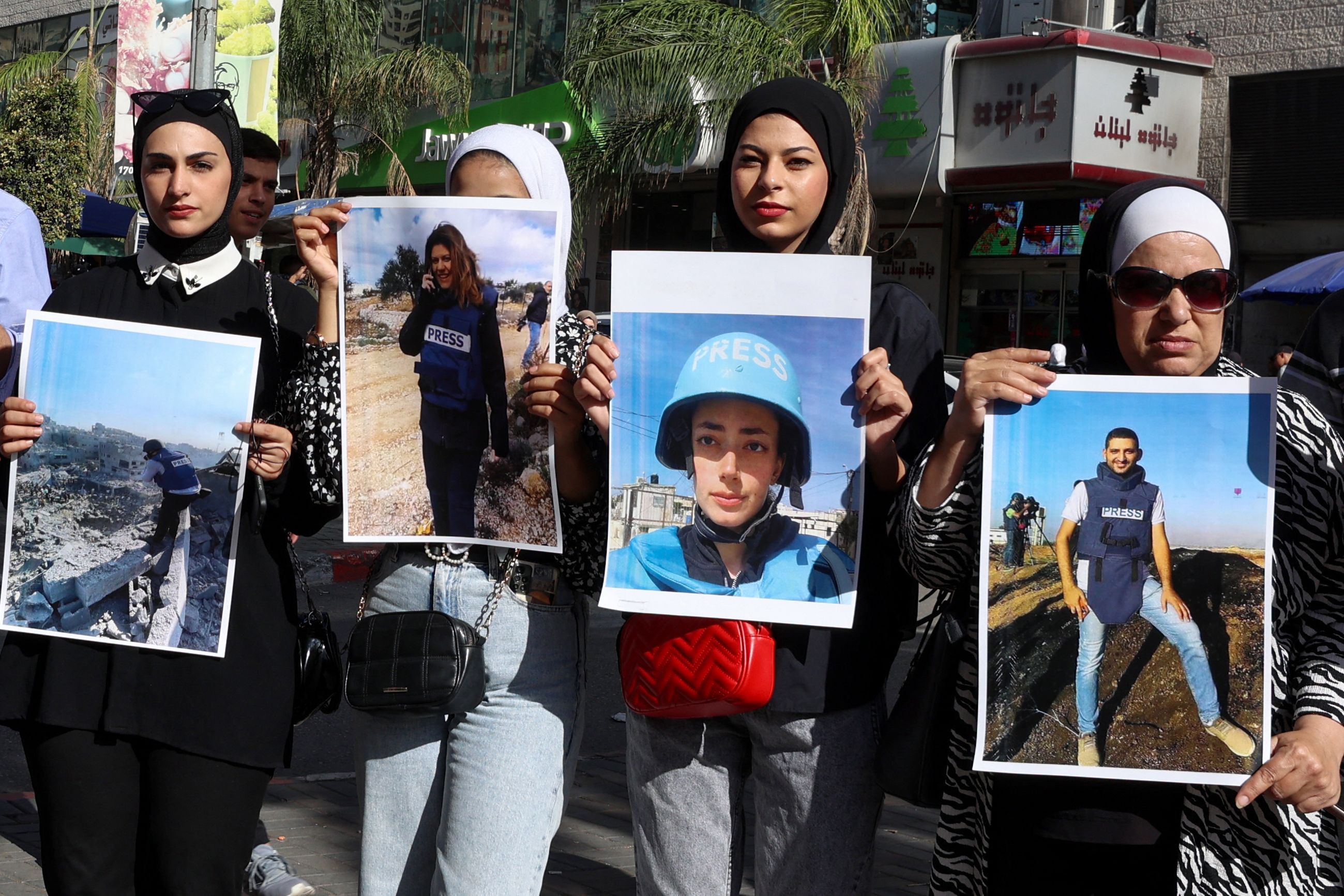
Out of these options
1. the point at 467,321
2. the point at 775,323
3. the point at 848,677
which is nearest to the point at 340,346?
the point at 467,321

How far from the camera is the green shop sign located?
64.1ft

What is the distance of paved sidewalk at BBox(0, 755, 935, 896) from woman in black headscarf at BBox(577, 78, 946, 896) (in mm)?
2149

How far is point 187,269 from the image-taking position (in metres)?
3.16

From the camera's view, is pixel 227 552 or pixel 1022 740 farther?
pixel 227 552

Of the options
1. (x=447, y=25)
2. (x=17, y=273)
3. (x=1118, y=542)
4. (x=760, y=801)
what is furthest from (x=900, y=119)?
(x=1118, y=542)

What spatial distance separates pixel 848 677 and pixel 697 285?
76 centimetres

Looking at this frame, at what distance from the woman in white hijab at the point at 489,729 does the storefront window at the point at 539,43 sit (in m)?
18.4

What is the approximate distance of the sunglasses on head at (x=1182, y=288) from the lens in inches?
91.7

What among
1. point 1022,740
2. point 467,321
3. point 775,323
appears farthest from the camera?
point 467,321

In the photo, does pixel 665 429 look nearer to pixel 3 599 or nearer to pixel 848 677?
pixel 848 677

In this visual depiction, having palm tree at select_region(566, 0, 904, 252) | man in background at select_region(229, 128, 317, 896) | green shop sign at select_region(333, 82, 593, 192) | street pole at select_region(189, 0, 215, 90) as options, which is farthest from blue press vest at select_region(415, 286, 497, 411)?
green shop sign at select_region(333, 82, 593, 192)

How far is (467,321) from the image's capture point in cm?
298

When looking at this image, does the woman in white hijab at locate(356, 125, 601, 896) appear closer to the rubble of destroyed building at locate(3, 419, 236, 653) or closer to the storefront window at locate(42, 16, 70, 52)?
the rubble of destroyed building at locate(3, 419, 236, 653)

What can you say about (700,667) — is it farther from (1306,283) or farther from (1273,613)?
(1306,283)
